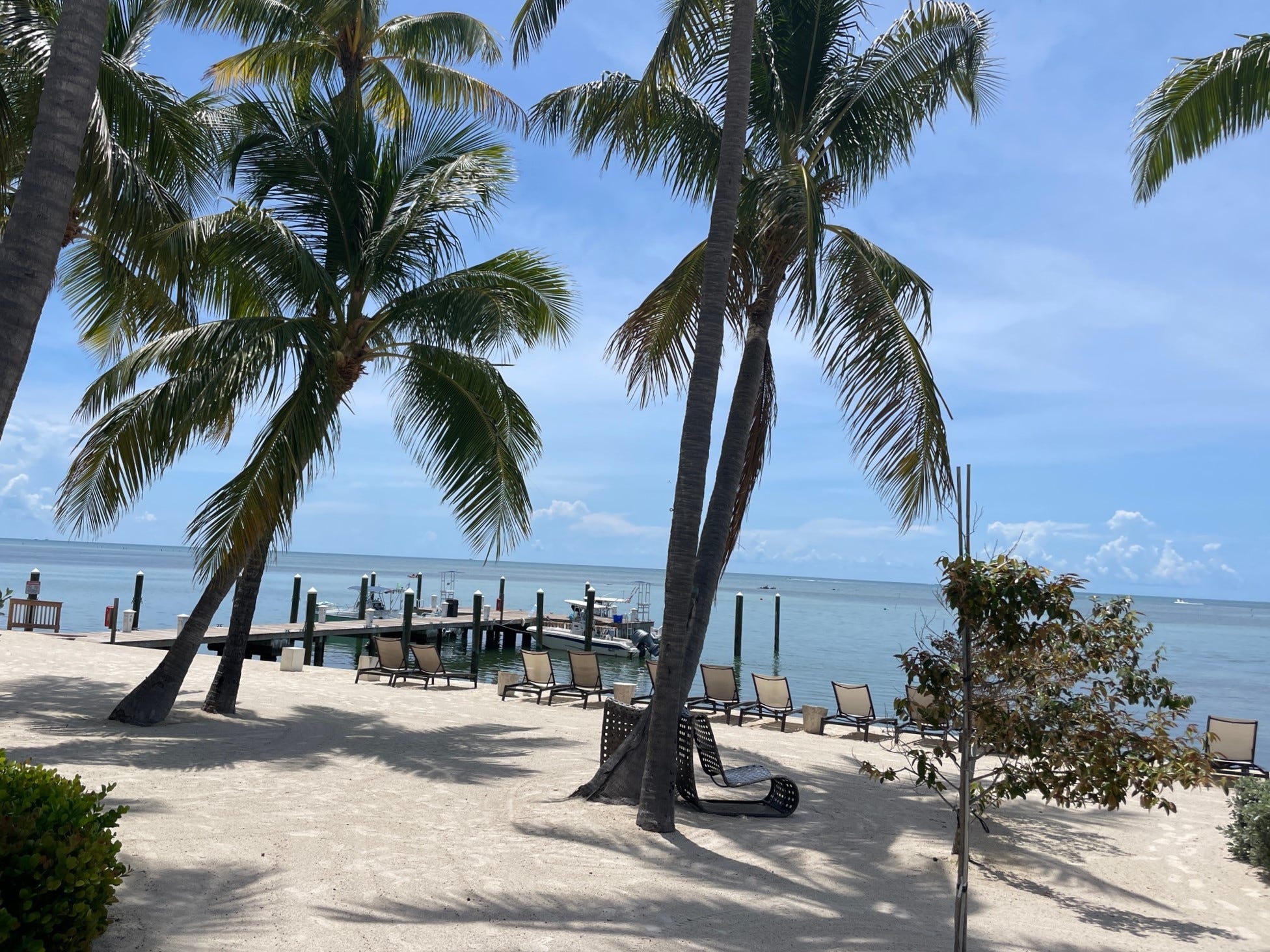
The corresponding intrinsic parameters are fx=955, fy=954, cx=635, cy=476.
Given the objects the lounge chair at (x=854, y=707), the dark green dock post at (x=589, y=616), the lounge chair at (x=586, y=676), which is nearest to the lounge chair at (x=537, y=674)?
the lounge chair at (x=586, y=676)

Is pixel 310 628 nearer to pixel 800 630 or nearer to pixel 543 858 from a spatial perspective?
pixel 543 858

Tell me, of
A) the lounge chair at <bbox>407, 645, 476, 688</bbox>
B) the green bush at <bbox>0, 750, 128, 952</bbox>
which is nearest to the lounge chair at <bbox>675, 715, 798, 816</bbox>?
the green bush at <bbox>0, 750, 128, 952</bbox>

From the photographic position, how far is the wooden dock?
79.6 feet

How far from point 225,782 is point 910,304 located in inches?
341

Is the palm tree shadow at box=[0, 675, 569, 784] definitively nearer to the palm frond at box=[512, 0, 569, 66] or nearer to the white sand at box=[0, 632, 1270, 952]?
the white sand at box=[0, 632, 1270, 952]

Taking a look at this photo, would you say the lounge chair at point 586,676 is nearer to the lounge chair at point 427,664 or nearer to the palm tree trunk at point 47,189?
the lounge chair at point 427,664

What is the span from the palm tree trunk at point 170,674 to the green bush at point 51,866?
6.73 metres

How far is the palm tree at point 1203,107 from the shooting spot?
7.93m

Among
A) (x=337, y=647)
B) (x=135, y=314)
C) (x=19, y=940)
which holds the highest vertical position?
(x=135, y=314)

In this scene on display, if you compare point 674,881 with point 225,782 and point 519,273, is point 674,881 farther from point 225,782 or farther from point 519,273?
point 519,273

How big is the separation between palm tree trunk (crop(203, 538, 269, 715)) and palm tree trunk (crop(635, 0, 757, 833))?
628cm

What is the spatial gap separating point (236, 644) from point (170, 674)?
1.08 m

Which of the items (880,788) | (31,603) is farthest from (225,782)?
(31,603)

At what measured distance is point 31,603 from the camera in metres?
22.6
